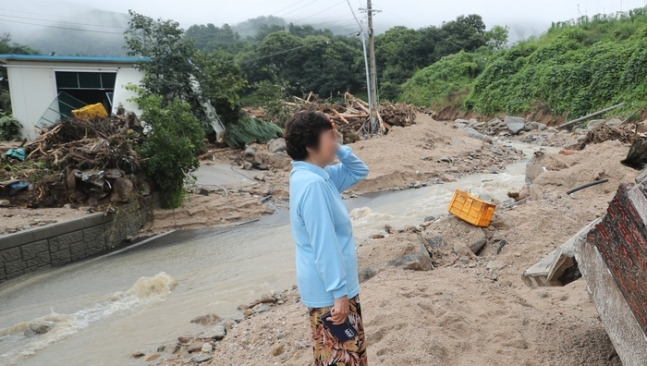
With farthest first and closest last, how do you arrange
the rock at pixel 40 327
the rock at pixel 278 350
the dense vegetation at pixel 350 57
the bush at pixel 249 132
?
the dense vegetation at pixel 350 57 < the bush at pixel 249 132 < the rock at pixel 40 327 < the rock at pixel 278 350

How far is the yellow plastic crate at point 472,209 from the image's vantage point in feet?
21.1

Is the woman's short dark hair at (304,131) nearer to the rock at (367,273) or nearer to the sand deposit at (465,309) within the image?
the sand deposit at (465,309)

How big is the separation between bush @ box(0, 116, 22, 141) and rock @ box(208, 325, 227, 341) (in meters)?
13.5

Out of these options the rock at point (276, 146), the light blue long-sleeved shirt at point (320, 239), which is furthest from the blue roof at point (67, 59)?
the light blue long-sleeved shirt at point (320, 239)

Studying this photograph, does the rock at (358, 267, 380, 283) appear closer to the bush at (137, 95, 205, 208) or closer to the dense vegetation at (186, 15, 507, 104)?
the bush at (137, 95, 205, 208)

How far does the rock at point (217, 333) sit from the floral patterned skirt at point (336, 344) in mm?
2739

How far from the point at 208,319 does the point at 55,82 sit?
1356cm

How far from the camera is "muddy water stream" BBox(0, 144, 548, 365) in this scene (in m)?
5.61

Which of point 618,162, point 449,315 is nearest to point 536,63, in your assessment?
point 618,162

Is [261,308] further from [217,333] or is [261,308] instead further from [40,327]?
[40,327]

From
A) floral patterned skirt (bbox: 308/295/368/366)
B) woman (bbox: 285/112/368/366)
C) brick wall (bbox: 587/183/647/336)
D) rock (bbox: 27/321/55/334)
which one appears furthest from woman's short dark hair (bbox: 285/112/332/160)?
rock (bbox: 27/321/55/334)

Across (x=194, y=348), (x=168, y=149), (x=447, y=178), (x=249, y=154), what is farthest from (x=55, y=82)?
(x=194, y=348)

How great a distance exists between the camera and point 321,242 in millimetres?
2328

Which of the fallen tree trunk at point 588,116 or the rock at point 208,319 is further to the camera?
the fallen tree trunk at point 588,116
